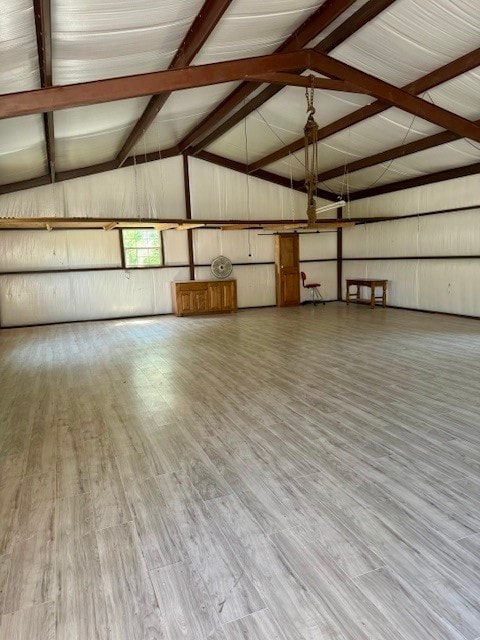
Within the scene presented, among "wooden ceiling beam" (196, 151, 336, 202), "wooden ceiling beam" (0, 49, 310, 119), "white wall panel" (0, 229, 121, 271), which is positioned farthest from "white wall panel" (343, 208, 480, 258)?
"white wall panel" (0, 229, 121, 271)

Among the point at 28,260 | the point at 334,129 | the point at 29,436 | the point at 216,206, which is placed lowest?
the point at 29,436

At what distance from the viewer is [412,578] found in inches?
70.4

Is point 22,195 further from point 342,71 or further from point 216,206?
point 342,71

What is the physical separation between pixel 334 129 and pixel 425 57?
8.56 ft

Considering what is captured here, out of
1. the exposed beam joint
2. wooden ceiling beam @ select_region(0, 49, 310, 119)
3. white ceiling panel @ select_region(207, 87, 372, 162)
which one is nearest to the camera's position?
wooden ceiling beam @ select_region(0, 49, 310, 119)

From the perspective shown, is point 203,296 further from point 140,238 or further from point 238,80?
point 238,80

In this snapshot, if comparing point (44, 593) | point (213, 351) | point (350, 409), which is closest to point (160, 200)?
point (213, 351)

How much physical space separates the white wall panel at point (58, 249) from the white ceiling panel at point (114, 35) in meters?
5.53

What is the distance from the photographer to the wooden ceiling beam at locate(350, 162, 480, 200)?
28.3 feet

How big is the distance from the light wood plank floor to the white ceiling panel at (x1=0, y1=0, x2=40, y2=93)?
→ 3348mm

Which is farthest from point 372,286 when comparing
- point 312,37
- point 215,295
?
point 312,37

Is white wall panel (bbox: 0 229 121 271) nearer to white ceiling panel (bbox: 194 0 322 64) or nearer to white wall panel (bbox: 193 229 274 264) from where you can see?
white wall panel (bbox: 193 229 274 264)

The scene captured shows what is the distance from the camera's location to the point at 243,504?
2.40 metres

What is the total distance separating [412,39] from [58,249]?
326 inches
